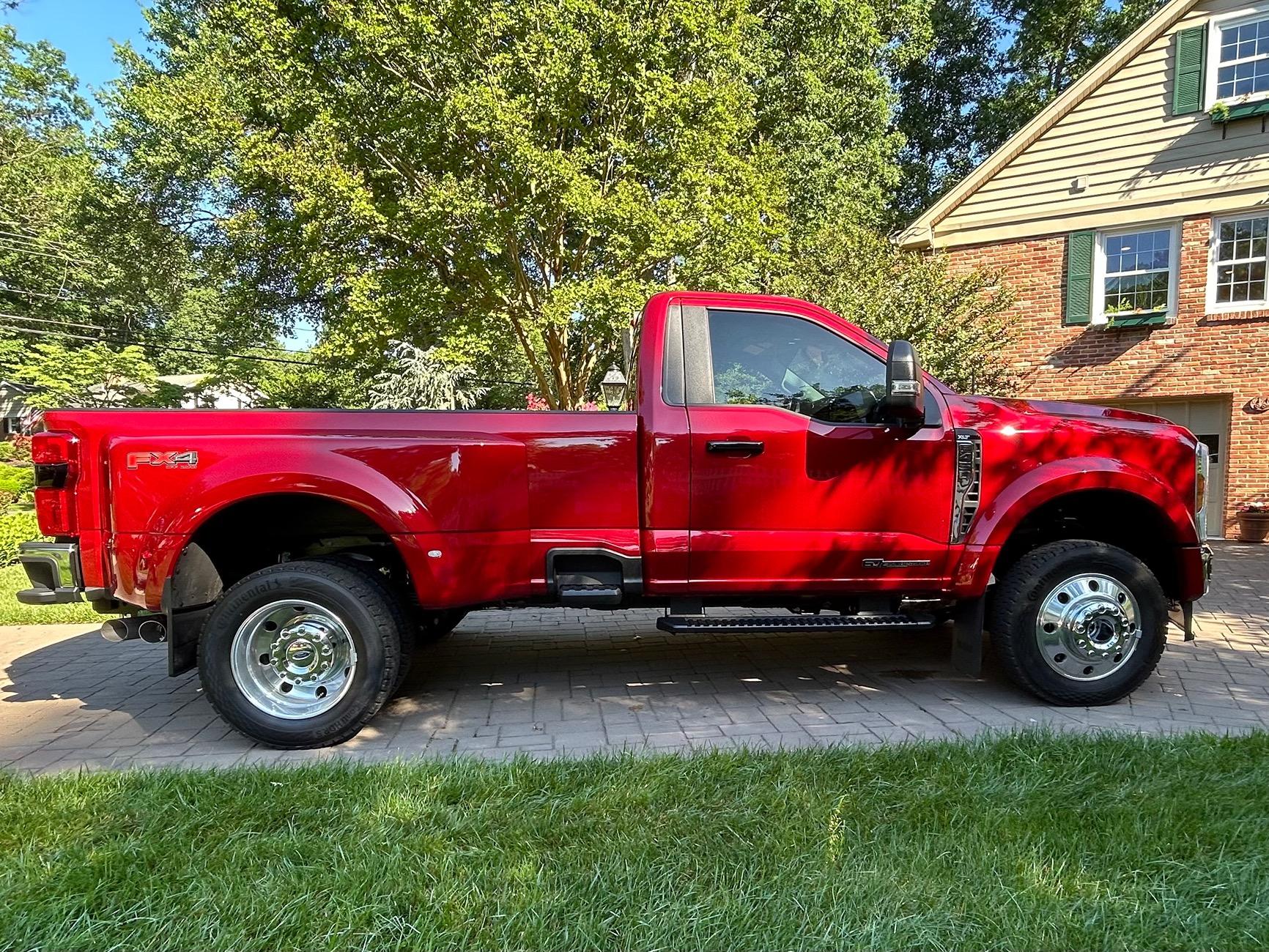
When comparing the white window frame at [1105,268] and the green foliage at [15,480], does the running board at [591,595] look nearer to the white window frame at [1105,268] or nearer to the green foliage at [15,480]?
the green foliage at [15,480]

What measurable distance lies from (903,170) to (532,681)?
20.6 meters

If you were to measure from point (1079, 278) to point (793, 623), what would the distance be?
9986mm

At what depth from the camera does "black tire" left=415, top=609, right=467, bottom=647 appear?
4.22 metres

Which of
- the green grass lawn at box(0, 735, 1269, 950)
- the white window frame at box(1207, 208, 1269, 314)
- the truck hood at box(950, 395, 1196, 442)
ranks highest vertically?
the white window frame at box(1207, 208, 1269, 314)

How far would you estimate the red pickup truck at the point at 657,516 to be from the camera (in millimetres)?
3344

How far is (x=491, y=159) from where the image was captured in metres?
9.71

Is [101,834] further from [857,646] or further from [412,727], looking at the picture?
[857,646]

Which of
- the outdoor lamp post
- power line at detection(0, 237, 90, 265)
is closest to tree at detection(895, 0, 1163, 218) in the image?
the outdoor lamp post

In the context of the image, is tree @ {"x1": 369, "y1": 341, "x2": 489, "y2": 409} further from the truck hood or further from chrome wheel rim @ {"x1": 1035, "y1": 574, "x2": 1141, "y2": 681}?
chrome wheel rim @ {"x1": 1035, "y1": 574, "x2": 1141, "y2": 681}

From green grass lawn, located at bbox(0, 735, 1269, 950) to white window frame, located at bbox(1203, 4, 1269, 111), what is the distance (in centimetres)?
1115

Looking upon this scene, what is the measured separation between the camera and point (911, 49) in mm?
17641

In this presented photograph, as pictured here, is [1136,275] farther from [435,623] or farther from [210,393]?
[210,393]

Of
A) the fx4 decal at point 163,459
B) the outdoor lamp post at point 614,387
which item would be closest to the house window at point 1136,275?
the outdoor lamp post at point 614,387

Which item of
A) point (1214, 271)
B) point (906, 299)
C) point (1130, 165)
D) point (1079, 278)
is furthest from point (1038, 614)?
point (1130, 165)
